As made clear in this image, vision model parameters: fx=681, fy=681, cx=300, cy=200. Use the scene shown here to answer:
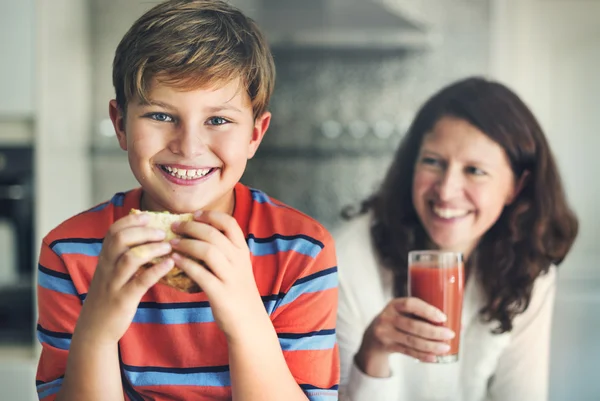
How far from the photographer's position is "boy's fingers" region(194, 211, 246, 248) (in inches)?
25.9

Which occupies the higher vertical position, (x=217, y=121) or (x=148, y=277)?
(x=217, y=121)

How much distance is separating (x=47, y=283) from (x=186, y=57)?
12.2 inches

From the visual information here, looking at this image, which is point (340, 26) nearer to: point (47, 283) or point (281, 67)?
point (281, 67)

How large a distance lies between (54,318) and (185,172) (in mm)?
239

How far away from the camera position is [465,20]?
2271 mm

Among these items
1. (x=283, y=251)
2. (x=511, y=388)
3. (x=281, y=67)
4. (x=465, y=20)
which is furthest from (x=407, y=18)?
(x=283, y=251)

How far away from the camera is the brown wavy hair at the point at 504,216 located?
114 cm

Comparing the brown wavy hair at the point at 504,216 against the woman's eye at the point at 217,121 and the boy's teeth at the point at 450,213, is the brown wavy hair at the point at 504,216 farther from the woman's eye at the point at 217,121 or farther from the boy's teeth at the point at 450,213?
the woman's eye at the point at 217,121

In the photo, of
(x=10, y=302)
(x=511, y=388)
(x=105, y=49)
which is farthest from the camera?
(x=105, y=49)

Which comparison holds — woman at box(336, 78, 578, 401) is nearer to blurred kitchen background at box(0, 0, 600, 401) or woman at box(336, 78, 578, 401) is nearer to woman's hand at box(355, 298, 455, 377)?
woman's hand at box(355, 298, 455, 377)

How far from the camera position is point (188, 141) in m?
0.69

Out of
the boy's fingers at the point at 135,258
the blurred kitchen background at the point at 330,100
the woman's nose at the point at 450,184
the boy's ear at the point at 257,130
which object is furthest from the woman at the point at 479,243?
the blurred kitchen background at the point at 330,100

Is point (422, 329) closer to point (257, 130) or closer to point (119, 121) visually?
point (257, 130)

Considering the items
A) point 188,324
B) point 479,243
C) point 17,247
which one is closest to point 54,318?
point 188,324
